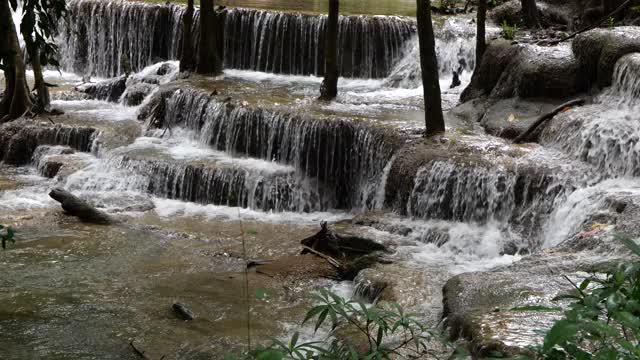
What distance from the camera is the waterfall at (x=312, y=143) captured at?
1194cm

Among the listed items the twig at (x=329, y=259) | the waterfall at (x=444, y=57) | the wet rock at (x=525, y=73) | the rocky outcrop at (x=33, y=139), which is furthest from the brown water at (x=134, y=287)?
the waterfall at (x=444, y=57)

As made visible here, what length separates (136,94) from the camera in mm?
16297

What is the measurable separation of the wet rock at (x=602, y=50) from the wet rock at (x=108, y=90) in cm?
901

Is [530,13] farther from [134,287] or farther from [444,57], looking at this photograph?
[134,287]

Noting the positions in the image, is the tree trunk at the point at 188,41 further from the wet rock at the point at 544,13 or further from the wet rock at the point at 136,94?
the wet rock at the point at 544,13

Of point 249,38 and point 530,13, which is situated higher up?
point 530,13

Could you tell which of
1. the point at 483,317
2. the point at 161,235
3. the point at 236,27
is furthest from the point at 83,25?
the point at 483,317

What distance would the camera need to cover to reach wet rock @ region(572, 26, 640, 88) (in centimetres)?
1134

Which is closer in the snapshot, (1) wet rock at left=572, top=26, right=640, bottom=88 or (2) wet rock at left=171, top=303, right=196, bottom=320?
(2) wet rock at left=171, top=303, right=196, bottom=320

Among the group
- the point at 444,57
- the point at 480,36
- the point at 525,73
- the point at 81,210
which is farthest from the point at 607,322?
the point at 444,57

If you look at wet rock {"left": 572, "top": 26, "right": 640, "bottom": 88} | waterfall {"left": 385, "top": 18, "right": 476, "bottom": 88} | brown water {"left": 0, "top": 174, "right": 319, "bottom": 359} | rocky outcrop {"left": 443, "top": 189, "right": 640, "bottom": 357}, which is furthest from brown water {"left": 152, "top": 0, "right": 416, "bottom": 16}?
rocky outcrop {"left": 443, "top": 189, "right": 640, "bottom": 357}

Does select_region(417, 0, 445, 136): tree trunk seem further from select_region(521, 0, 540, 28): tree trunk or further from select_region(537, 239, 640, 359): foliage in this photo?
select_region(537, 239, 640, 359): foliage

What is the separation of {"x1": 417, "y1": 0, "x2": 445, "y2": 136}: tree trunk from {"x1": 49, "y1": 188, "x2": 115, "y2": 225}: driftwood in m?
4.41

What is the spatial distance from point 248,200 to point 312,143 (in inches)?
50.4
